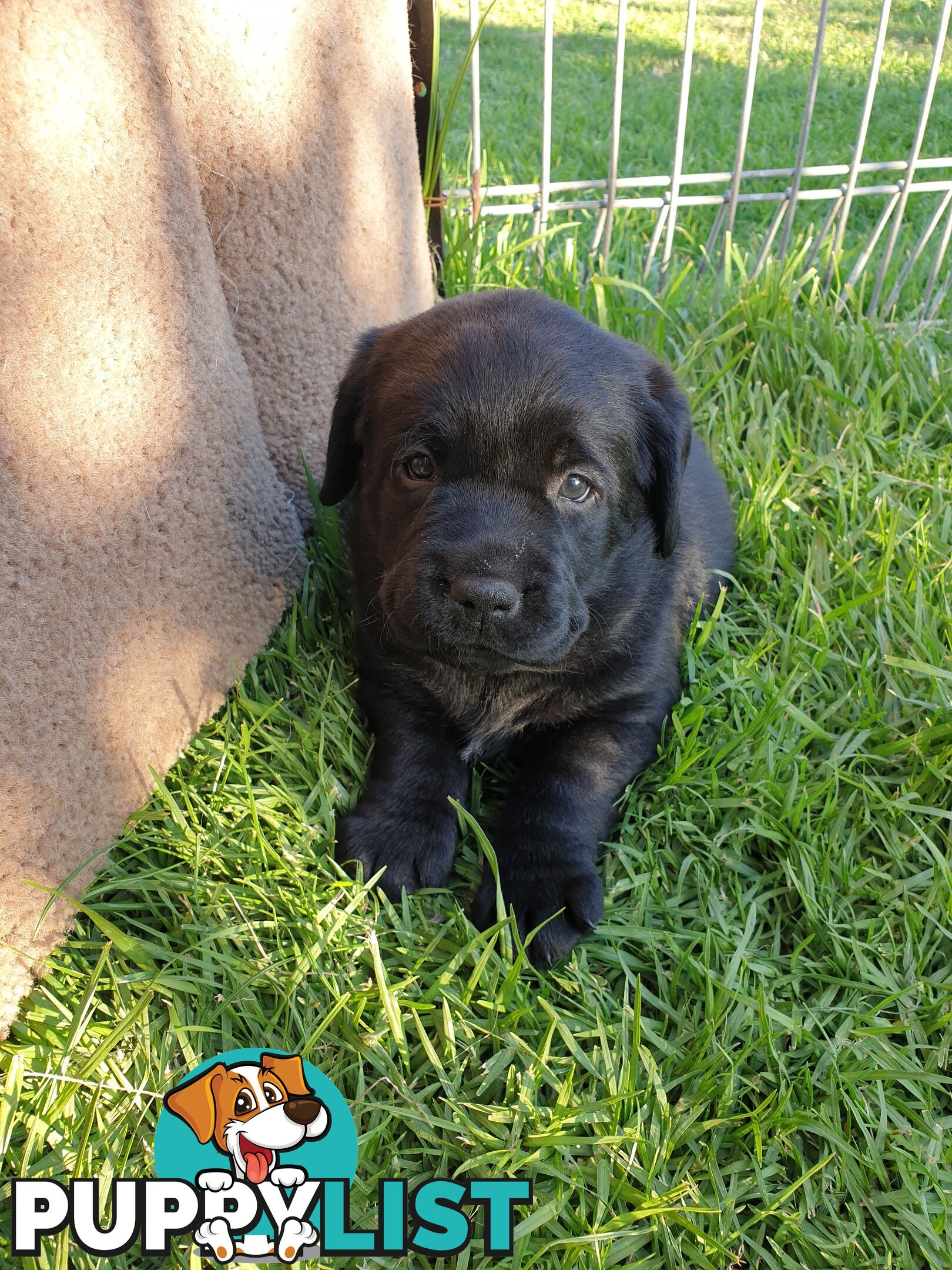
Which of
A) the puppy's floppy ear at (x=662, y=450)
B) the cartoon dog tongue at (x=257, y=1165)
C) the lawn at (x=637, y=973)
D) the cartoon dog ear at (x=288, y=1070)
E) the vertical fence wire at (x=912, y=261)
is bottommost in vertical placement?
the lawn at (x=637, y=973)

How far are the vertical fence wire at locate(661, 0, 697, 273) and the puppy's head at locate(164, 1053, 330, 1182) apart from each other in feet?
9.31

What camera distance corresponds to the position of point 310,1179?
138 centimetres

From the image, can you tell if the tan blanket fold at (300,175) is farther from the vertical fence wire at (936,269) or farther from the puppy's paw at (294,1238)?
the vertical fence wire at (936,269)

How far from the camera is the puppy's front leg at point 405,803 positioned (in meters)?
1.82

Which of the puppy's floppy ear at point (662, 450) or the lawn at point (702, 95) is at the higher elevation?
the puppy's floppy ear at point (662, 450)

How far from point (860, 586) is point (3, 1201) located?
2017mm

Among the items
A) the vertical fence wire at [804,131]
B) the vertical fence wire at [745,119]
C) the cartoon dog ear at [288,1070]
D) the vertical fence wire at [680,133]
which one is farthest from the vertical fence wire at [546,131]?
the cartoon dog ear at [288,1070]

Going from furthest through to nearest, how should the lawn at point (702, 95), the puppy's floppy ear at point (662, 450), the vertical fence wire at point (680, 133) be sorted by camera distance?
the lawn at point (702, 95) → the vertical fence wire at point (680, 133) → the puppy's floppy ear at point (662, 450)

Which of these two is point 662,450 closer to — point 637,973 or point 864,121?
point 637,973

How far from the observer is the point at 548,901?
1.74 m

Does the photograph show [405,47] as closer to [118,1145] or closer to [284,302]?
[284,302]

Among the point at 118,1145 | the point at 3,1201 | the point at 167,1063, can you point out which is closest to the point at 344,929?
the point at 167,1063

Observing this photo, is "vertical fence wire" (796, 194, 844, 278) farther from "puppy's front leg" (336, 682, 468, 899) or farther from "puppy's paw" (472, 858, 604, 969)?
"puppy's paw" (472, 858, 604, 969)

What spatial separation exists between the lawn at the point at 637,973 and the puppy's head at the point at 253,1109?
0.14 ft
